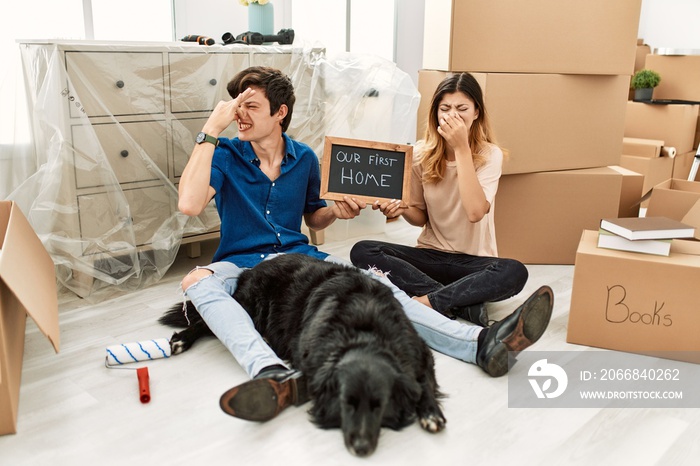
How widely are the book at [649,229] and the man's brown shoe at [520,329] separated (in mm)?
383

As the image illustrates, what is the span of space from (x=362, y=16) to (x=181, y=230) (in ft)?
7.20

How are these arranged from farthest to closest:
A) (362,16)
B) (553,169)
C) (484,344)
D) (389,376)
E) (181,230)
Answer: (362,16) < (553,169) < (181,230) < (484,344) < (389,376)

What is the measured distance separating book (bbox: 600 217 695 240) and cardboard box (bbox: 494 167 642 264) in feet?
2.43

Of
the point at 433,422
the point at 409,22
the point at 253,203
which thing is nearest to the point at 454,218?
the point at 253,203

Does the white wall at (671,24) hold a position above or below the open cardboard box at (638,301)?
above

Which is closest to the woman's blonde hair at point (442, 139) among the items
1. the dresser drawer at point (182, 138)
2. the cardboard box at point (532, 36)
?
the cardboard box at point (532, 36)

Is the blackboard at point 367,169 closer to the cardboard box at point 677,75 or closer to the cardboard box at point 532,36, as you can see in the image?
the cardboard box at point 532,36

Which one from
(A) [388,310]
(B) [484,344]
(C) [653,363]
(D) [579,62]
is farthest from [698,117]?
(A) [388,310]

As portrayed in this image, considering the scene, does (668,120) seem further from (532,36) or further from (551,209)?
(532,36)

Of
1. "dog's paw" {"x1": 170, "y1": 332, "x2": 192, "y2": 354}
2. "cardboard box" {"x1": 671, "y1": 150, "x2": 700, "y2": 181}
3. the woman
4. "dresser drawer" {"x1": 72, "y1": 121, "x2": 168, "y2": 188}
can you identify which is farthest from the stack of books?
"cardboard box" {"x1": 671, "y1": 150, "x2": 700, "y2": 181}

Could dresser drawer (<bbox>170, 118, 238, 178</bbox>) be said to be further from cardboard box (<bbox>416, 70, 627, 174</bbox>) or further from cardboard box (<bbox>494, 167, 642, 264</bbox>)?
→ cardboard box (<bbox>494, 167, 642, 264</bbox>)

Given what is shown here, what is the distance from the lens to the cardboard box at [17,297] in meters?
1.45

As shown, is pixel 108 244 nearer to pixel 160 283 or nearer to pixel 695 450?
pixel 160 283

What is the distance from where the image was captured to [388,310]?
1.59 m
